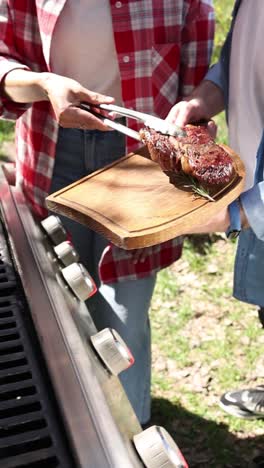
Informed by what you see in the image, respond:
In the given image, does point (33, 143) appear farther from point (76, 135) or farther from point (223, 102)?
point (223, 102)

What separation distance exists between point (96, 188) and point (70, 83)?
34cm

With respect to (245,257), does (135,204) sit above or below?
above

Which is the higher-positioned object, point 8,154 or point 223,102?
point 223,102

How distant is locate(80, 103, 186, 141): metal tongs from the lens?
2033 mm

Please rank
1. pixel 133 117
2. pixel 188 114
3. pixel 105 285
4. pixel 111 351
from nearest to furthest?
pixel 111 351, pixel 133 117, pixel 188 114, pixel 105 285

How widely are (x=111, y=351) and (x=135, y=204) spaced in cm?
55

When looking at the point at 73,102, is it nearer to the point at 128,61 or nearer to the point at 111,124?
the point at 111,124

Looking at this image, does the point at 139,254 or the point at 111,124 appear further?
the point at 139,254

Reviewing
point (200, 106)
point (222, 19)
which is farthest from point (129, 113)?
point (222, 19)

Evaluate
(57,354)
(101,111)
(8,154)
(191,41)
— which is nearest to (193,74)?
(191,41)

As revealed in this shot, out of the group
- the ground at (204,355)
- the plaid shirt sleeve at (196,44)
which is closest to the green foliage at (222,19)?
the ground at (204,355)

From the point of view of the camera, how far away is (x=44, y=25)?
2.21 metres

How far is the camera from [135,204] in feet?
6.50

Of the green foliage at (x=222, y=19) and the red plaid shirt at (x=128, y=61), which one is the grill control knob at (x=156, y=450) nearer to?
the red plaid shirt at (x=128, y=61)
